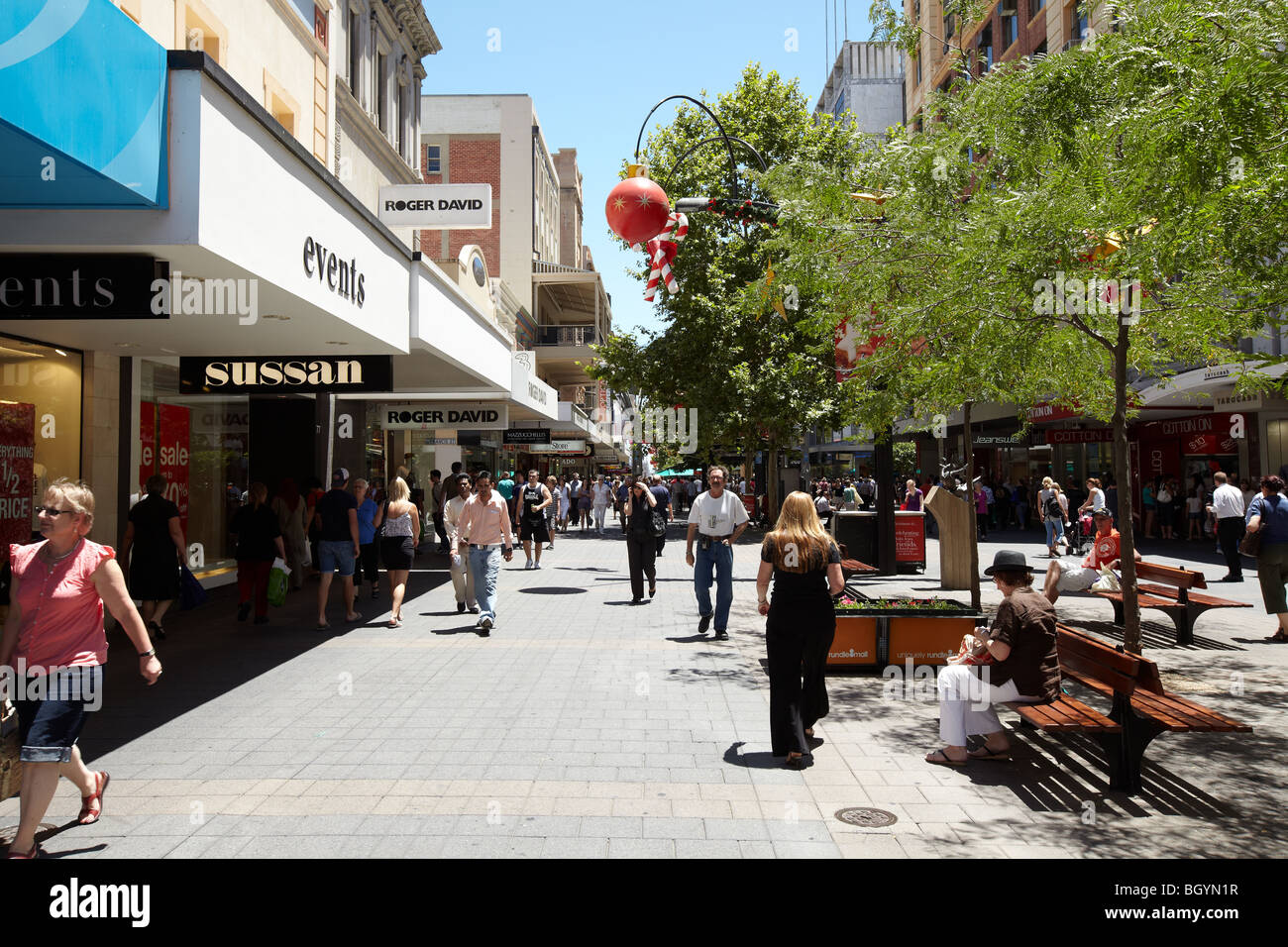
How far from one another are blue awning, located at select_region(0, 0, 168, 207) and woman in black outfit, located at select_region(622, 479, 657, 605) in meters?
7.56

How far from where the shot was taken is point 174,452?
12969 millimetres

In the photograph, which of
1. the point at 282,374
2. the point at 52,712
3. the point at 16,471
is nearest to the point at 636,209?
the point at 282,374

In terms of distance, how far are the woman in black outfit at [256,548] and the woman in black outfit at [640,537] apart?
4.47 m

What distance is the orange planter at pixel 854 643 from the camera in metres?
8.51

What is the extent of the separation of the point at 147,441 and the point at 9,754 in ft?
28.4

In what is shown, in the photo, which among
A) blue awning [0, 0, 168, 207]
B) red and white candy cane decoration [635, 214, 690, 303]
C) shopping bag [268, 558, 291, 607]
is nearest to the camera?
blue awning [0, 0, 168, 207]

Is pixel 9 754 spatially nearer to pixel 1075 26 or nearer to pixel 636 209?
pixel 636 209

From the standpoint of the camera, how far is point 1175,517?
24.4 metres

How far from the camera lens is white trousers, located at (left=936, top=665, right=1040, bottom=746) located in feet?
18.9

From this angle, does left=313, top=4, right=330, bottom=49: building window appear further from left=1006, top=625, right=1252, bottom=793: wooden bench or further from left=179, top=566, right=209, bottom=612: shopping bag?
left=1006, top=625, right=1252, bottom=793: wooden bench

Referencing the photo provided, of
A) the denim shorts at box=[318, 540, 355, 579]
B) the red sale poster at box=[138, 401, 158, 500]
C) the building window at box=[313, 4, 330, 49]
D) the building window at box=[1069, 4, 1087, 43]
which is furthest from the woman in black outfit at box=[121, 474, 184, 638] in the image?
the building window at box=[1069, 4, 1087, 43]

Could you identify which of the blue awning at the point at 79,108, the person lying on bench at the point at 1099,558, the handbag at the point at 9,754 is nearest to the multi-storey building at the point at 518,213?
the person lying on bench at the point at 1099,558

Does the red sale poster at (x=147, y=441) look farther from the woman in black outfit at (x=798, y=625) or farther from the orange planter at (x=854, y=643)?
the woman in black outfit at (x=798, y=625)

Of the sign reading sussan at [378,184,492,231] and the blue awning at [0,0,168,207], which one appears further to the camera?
the sign reading sussan at [378,184,492,231]
